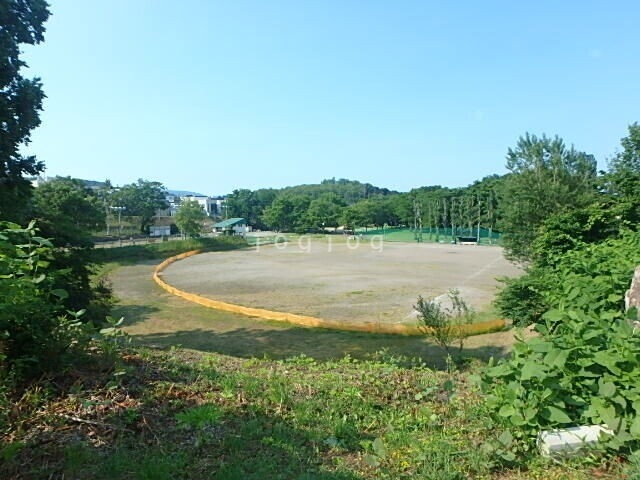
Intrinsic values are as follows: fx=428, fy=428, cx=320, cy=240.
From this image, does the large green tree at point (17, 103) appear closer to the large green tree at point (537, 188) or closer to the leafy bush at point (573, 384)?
the leafy bush at point (573, 384)

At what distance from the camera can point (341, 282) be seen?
22.2 meters

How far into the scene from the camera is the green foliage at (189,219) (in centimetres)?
4773

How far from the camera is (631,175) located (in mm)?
10219

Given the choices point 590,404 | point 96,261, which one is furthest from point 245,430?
point 96,261

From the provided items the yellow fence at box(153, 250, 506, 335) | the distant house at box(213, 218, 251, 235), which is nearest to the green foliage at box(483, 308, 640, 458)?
the yellow fence at box(153, 250, 506, 335)

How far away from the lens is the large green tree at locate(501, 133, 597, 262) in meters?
13.6

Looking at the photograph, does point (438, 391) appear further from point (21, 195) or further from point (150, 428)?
point (21, 195)

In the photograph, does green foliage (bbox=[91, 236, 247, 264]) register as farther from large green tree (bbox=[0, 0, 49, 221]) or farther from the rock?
the rock

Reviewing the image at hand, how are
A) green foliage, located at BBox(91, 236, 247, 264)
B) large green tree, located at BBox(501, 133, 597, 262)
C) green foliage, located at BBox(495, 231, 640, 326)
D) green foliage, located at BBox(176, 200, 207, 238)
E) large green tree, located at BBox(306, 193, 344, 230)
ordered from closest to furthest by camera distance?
green foliage, located at BBox(495, 231, 640, 326)
large green tree, located at BBox(501, 133, 597, 262)
green foliage, located at BBox(91, 236, 247, 264)
green foliage, located at BBox(176, 200, 207, 238)
large green tree, located at BBox(306, 193, 344, 230)

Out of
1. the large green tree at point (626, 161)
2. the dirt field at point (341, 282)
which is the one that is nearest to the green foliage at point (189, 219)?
the dirt field at point (341, 282)

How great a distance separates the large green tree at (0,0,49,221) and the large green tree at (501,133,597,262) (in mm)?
13033

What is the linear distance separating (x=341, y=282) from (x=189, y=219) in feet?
99.9

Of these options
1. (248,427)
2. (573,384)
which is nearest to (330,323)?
(248,427)

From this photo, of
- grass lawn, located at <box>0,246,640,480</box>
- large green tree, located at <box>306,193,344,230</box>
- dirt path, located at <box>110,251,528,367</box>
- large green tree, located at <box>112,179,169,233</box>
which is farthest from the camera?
large green tree, located at <box>306,193,344,230</box>
